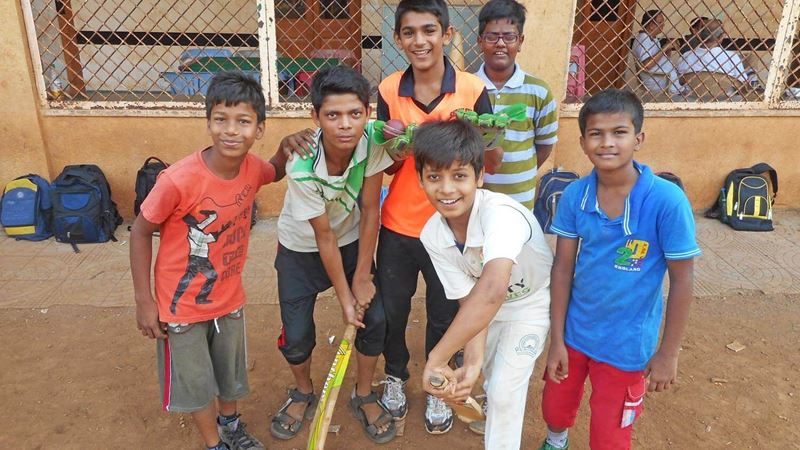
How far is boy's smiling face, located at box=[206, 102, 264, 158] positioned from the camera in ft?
6.37

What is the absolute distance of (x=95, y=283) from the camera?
376 centimetres

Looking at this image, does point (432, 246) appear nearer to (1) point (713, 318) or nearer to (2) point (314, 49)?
(1) point (713, 318)

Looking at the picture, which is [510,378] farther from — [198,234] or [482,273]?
[198,234]

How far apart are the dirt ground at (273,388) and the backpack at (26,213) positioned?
121 cm

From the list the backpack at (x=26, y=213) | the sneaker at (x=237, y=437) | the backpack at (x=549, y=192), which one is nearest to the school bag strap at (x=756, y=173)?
the backpack at (x=549, y=192)

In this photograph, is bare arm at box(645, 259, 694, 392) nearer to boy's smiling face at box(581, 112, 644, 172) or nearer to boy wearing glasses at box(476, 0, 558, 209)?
boy's smiling face at box(581, 112, 644, 172)

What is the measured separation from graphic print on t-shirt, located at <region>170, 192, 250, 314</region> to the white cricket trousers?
98 cm

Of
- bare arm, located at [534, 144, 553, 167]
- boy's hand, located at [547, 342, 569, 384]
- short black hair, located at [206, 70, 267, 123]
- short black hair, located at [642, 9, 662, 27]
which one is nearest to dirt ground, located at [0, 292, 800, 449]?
boy's hand, located at [547, 342, 569, 384]

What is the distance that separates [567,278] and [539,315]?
16 centimetres

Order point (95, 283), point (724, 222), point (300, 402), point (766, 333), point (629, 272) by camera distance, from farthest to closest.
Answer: point (724, 222), point (95, 283), point (766, 333), point (300, 402), point (629, 272)

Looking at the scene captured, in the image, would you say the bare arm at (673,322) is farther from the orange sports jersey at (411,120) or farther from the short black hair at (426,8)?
the short black hair at (426,8)

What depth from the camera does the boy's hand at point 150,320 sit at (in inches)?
78.2

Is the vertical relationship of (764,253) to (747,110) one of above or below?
below

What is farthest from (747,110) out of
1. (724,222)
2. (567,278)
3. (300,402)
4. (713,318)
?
(300,402)
